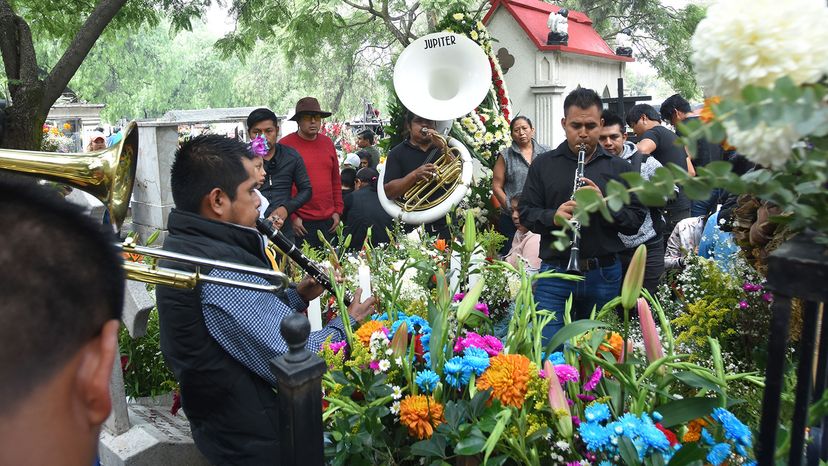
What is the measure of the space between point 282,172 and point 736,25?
4.25m

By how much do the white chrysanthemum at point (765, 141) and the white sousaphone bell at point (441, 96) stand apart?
3.93 meters

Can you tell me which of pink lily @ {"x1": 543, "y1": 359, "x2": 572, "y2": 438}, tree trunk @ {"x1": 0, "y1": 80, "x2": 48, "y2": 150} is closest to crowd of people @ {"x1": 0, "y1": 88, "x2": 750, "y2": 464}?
pink lily @ {"x1": 543, "y1": 359, "x2": 572, "y2": 438}

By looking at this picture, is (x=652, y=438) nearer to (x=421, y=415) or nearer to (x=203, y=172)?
(x=421, y=415)

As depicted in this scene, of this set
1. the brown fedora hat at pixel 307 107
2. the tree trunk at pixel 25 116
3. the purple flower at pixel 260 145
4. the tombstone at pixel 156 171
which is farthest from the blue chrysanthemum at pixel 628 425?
the tombstone at pixel 156 171

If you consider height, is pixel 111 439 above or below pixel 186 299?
below

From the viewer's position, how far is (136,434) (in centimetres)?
265

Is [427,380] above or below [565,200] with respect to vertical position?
below

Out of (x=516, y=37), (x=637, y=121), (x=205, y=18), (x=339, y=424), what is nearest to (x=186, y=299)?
(x=339, y=424)

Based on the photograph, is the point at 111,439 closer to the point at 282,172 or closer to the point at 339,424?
the point at 339,424

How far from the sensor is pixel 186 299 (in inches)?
72.9

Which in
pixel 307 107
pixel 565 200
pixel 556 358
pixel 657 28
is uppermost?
pixel 657 28

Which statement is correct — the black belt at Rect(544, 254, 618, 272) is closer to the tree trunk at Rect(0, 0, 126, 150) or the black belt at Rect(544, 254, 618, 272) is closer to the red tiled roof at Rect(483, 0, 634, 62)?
the tree trunk at Rect(0, 0, 126, 150)

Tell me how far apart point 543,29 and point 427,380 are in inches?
378

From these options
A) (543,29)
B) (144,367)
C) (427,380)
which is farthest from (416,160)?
(543,29)
